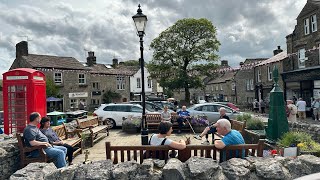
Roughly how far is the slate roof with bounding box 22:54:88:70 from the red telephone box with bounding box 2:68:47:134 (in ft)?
73.4

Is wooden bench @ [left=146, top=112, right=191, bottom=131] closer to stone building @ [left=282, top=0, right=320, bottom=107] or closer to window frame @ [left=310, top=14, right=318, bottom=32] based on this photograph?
stone building @ [left=282, top=0, right=320, bottom=107]

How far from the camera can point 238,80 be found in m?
43.7

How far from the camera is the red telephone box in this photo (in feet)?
33.5

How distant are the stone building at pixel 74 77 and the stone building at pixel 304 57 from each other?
2361 cm

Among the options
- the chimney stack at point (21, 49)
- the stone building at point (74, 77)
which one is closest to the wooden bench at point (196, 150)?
the stone building at point (74, 77)

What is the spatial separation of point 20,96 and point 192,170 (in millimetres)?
8668

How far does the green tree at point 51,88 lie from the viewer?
1245 inches

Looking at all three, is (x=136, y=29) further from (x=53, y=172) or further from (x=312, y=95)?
(x=312, y=95)

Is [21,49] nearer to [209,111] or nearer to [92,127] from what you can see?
[209,111]

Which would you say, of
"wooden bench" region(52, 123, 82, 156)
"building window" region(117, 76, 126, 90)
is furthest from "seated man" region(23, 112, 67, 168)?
"building window" region(117, 76, 126, 90)

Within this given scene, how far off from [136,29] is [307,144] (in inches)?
237

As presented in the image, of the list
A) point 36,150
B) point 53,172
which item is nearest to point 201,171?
point 53,172

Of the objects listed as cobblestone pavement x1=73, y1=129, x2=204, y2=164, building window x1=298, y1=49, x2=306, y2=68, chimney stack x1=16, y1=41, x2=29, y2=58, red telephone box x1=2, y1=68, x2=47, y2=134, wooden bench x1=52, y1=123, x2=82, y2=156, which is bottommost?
cobblestone pavement x1=73, y1=129, x2=204, y2=164

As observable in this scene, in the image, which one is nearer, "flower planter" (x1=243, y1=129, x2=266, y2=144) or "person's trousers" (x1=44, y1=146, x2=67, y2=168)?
"person's trousers" (x1=44, y1=146, x2=67, y2=168)
